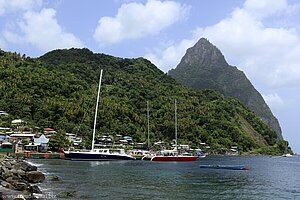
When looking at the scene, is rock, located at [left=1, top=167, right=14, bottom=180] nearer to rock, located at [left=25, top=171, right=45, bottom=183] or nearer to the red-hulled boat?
rock, located at [left=25, top=171, right=45, bottom=183]

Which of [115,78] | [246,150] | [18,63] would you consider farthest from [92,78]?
[246,150]

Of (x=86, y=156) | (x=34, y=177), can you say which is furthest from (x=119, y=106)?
(x=34, y=177)

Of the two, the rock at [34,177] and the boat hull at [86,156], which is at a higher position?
the boat hull at [86,156]

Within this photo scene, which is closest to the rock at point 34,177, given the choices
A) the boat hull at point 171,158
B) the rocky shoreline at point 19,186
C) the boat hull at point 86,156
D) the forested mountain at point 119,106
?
the rocky shoreline at point 19,186

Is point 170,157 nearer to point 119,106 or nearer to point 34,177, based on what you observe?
point 34,177

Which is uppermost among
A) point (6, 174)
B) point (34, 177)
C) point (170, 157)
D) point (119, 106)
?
point (119, 106)

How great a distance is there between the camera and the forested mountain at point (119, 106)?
124m

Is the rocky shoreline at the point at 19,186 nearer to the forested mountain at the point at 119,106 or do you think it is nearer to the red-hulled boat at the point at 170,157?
the red-hulled boat at the point at 170,157

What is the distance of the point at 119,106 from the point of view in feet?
464

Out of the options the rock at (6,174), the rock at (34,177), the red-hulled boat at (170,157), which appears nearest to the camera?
the rock at (6,174)

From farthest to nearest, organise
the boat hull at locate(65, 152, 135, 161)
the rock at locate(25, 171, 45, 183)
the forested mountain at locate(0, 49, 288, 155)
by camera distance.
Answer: the forested mountain at locate(0, 49, 288, 155) → the boat hull at locate(65, 152, 135, 161) → the rock at locate(25, 171, 45, 183)

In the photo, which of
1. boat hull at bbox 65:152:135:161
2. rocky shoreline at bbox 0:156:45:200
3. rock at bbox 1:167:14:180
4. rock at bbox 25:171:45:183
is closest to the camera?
rocky shoreline at bbox 0:156:45:200

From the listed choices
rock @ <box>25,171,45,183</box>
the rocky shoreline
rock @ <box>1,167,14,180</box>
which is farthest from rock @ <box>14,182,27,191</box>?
rock @ <box>25,171,45,183</box>

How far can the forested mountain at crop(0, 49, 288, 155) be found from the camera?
124 meters
